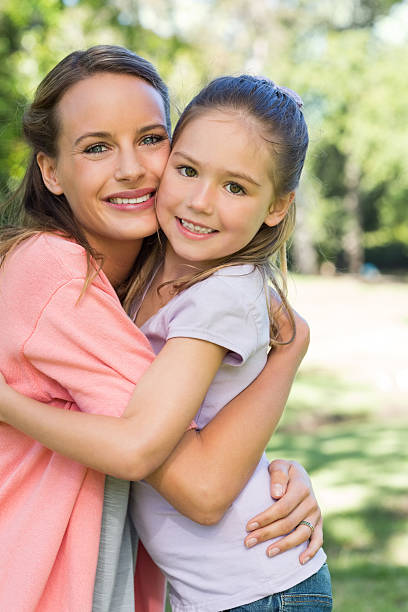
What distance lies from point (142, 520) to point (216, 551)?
20cm

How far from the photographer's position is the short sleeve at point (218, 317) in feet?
5.50

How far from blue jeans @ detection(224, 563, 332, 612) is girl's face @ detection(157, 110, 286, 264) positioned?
2.80 feet

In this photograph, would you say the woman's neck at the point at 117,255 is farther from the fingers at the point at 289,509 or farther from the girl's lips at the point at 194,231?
the fingers at the point at 289,509

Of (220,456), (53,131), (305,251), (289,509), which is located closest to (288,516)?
(289,509)

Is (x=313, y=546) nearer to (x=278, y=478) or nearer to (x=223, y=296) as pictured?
(x=278, y=478)

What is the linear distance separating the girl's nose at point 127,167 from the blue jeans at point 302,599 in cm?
110

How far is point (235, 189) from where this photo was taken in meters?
1.95

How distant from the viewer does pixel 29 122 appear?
212cm

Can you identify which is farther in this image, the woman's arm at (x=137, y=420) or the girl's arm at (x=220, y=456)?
the girl's arm at (x=220, y=456)

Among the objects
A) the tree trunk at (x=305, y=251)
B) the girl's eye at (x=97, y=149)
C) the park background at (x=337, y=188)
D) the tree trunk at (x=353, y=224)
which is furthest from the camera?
the tree trunk at (x=353, y=224)

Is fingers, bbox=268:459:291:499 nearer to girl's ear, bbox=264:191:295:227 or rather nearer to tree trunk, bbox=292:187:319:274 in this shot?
girl's ear, bbox=264:191:295:227

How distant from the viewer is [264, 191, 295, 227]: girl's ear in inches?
81.9

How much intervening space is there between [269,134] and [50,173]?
0.62m

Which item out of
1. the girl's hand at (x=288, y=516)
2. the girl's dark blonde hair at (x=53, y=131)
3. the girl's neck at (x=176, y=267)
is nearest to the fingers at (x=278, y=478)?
the girl's hand at (x=288, y=516)
